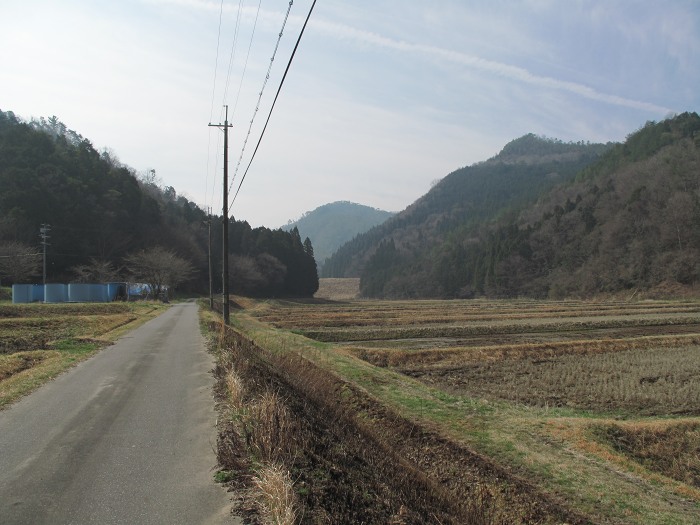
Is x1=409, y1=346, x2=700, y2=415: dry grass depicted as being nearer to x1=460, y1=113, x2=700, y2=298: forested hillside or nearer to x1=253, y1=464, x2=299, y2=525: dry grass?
x1=253, y1=464, x2=299, y2=525: dry grass

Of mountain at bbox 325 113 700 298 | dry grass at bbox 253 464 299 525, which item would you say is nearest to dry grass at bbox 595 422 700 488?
dry grass at bbox 253 464 299 525

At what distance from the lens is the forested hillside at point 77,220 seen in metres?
56.6

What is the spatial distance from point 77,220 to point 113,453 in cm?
6694

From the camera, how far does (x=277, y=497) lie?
4805 millimetres

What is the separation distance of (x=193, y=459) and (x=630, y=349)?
22.9 meters

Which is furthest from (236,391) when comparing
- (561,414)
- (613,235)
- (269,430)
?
(613,235)

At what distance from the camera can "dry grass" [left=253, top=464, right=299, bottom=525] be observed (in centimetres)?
460

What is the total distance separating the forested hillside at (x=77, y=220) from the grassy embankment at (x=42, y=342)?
2217cm

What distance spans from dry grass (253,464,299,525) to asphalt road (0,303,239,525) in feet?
1.19

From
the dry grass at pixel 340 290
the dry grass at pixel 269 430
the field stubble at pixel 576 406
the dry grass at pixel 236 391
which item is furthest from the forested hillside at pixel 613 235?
the dry grass at pixel 269 430

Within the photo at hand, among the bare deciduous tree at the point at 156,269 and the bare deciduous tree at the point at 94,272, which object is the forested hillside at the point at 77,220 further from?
the bare deciduous tree at the point at 156,269

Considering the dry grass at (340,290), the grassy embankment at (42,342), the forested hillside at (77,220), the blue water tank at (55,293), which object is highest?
the forested hillside at (77,220)

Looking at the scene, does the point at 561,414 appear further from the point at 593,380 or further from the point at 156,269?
the point at 156,269

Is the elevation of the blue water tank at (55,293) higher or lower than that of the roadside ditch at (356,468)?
higher
